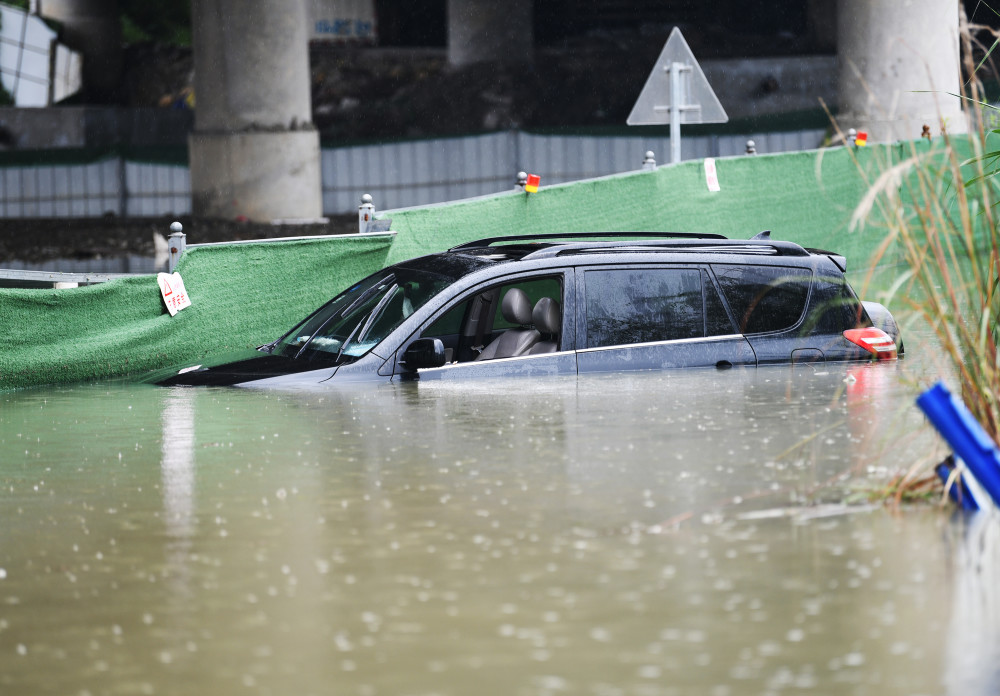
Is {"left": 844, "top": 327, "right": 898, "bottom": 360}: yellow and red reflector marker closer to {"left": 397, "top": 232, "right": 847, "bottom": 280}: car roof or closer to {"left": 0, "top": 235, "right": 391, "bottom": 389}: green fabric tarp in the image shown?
{"left": 397, "top": 232, "right": 847, "bottom": 280}: car roof

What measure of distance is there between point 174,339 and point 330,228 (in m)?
15.0

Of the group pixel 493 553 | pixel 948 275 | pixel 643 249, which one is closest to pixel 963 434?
pixel 948 275

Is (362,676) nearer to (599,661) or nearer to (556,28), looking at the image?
(599,661)

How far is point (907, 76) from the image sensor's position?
2288cm

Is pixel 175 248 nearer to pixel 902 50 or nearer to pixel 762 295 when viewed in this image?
pixel 762 295

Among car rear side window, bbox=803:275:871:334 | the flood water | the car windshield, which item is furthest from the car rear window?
the car windshield

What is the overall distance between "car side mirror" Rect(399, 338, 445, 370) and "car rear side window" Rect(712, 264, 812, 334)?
1.74 metres

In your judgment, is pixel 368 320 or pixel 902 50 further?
pixel 902 50

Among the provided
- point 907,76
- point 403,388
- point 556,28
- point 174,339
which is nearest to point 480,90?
point 556,28

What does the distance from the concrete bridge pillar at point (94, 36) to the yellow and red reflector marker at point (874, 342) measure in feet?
114

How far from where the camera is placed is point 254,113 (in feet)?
83.0

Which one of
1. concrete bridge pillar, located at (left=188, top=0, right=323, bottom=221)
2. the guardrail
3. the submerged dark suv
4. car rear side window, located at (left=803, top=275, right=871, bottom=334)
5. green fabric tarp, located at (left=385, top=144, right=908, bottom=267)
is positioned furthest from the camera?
concrete bridge pillar, located at (left=188, top=0, right=323, bottom=221)

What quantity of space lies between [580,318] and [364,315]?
1.23 metres

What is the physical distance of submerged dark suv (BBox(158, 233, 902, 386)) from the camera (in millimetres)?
8297
